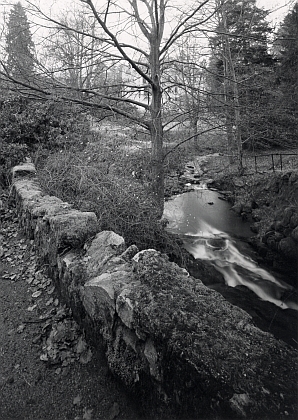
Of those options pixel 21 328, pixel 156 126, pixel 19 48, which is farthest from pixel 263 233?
pixel 19 48

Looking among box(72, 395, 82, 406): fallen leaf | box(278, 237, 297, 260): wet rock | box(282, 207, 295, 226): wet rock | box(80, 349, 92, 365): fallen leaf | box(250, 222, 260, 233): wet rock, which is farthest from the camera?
box(250, 222, 260, 233): wet rock

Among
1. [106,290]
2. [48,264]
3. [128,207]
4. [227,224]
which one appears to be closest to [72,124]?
[128,207]

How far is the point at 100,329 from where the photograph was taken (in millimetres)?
2217

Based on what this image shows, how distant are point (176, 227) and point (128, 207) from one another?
4.53m

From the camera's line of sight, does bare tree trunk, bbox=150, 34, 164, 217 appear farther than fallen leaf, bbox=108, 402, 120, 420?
Yes

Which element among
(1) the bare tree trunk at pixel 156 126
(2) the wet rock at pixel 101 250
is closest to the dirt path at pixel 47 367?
(2) the wet rock at pixel 101 250

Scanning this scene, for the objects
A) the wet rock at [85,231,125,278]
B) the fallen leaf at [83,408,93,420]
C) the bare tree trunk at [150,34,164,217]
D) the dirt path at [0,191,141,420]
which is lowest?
the fallen leaf at [83,408,93,420]

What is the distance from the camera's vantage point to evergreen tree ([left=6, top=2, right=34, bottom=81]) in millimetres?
5582

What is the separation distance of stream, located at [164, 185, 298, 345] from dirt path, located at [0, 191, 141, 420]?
11.0 feet

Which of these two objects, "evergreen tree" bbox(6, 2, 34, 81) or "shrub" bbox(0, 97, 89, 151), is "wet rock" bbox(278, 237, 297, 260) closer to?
"shrub" bbox(0, 97, 89, 151)

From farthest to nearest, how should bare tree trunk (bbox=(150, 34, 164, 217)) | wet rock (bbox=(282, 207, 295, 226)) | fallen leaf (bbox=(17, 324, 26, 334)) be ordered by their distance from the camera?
wet rock (bbox=(282, 207, 295, 226)) < bare tree trunk (bbox=(150, 34, 164, 217)) < fallen leaf (bbox=(17, 324, 26, 334))

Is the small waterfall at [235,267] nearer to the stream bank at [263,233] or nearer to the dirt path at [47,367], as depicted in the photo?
the stream bank at [263,233]

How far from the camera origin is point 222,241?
27.9ft

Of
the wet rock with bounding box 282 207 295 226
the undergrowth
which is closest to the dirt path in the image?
the undergrowth
